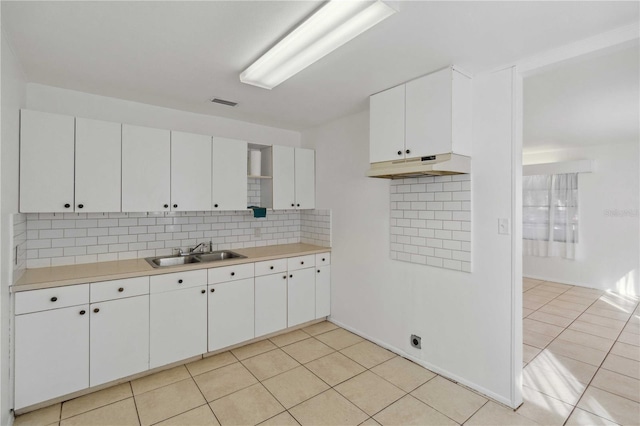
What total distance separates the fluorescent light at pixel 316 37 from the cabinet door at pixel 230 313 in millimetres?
1933

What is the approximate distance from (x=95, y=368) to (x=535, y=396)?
11.2ft

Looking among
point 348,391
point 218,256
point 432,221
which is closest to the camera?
point 348,391

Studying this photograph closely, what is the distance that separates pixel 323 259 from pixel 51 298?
2.57 metres

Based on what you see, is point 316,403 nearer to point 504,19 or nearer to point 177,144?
point 177,144

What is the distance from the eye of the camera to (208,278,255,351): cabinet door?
305 centimetres

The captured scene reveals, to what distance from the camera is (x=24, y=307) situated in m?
2.19

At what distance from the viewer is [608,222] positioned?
548cm

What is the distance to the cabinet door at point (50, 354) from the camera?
86.0 inches

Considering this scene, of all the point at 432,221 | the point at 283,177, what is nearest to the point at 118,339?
the point at 283,177

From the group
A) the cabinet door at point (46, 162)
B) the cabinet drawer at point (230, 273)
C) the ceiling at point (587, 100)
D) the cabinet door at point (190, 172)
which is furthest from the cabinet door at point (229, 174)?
the ceiling at point (587, 100)

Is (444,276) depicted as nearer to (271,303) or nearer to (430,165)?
(430,165)

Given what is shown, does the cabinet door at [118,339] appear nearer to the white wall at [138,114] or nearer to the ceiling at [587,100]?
the white wall at [138,114]

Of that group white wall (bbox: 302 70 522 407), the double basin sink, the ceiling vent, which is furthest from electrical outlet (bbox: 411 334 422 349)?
the ceiling vent

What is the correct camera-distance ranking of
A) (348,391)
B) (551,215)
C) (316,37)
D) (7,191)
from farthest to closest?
(551,215) < (348,391) < (7,191) < (316,37)
